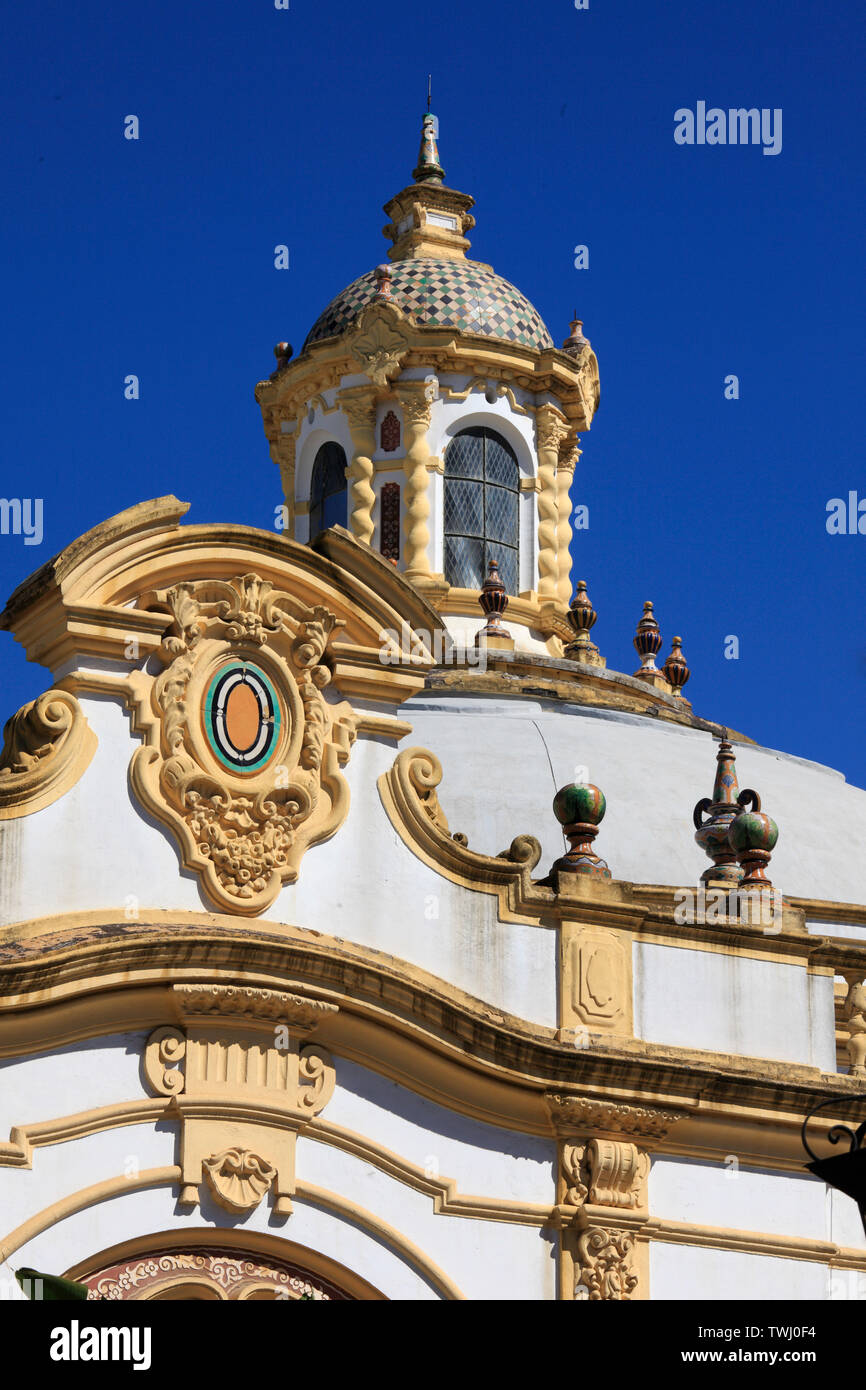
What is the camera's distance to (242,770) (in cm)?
1983

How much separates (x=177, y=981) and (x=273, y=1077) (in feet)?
3.78

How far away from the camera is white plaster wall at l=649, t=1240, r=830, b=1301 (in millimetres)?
20547

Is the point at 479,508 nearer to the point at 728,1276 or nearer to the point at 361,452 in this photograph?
the point at 361,452

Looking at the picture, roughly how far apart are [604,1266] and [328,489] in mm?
15894

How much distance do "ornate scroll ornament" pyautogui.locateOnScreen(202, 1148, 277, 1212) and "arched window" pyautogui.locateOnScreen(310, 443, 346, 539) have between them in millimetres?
15715

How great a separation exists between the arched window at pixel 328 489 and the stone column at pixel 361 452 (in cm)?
51

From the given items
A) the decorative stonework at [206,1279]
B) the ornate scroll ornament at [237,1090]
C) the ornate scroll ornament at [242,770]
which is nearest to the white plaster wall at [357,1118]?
the ornate scroll ornament at [237,1090]

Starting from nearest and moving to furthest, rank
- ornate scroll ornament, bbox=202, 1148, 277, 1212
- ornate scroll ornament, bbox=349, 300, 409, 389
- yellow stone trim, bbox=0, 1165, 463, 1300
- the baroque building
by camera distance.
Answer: yellow stone trim, bbox=0, 1165, 463, 1300 < the baroque building < ornate scroll ornament, bbox=202, 1148, 277, 1212 < ornate scroll ornament, bbox=349, 300, 409, 389

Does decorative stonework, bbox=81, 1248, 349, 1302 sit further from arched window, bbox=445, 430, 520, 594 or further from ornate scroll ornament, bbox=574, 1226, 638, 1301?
arched window, bbox=445, 430, 520, 594

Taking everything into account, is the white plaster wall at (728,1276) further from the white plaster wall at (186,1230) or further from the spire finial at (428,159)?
the spire finial at (428,159)

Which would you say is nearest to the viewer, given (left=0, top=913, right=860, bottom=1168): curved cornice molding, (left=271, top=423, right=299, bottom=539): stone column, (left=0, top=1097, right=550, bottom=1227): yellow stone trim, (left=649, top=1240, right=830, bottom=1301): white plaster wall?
(left=0, top=1097, right=550, bottom=1227): yellow stone trim

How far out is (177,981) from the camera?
738 inches

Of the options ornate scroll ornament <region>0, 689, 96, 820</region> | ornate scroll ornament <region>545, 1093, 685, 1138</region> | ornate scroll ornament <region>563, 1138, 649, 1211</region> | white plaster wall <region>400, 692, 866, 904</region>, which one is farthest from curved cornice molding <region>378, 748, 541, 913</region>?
white plaster wall <region>400, 692, 866, 904</region>
